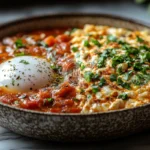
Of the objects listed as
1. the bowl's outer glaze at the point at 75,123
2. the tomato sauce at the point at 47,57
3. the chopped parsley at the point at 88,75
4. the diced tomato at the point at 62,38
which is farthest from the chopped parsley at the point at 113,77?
the diced tomato at the point at 62,38

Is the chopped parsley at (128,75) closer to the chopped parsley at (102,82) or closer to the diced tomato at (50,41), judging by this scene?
the chopped parsley at (102,82)

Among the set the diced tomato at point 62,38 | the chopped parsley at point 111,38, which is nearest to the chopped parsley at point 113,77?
the chopped parsley at point 111,38

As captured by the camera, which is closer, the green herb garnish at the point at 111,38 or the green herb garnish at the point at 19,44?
the green herb garnish at the point at 111,38

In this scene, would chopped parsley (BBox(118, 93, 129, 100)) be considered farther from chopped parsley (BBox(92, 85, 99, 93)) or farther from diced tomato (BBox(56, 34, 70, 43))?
diced tomato (BBox(56, 34, 70, 43))

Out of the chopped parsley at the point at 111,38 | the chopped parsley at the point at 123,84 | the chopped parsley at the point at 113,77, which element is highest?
the chopped parsley at the point at 111,38

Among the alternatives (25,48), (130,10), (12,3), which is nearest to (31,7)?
(12,3)

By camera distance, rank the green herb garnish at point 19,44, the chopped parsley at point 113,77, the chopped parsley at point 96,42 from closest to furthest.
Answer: the chopped parsley at point 113,77, the chopped parsley at point 96,42, the green herb garnish at point 19,44

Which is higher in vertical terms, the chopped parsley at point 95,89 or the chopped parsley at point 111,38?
the chopped parsley at point 111,38

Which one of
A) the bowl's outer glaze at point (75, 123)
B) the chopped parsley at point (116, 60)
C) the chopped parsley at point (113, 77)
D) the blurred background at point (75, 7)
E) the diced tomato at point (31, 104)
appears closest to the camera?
the bowl's outer glaze at point (75, 123)

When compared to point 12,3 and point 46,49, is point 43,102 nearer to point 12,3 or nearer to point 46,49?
point 46,49

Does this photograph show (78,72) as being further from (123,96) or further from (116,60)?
(123,96)

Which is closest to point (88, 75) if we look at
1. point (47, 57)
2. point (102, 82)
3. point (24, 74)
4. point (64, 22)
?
point (102, 82)
